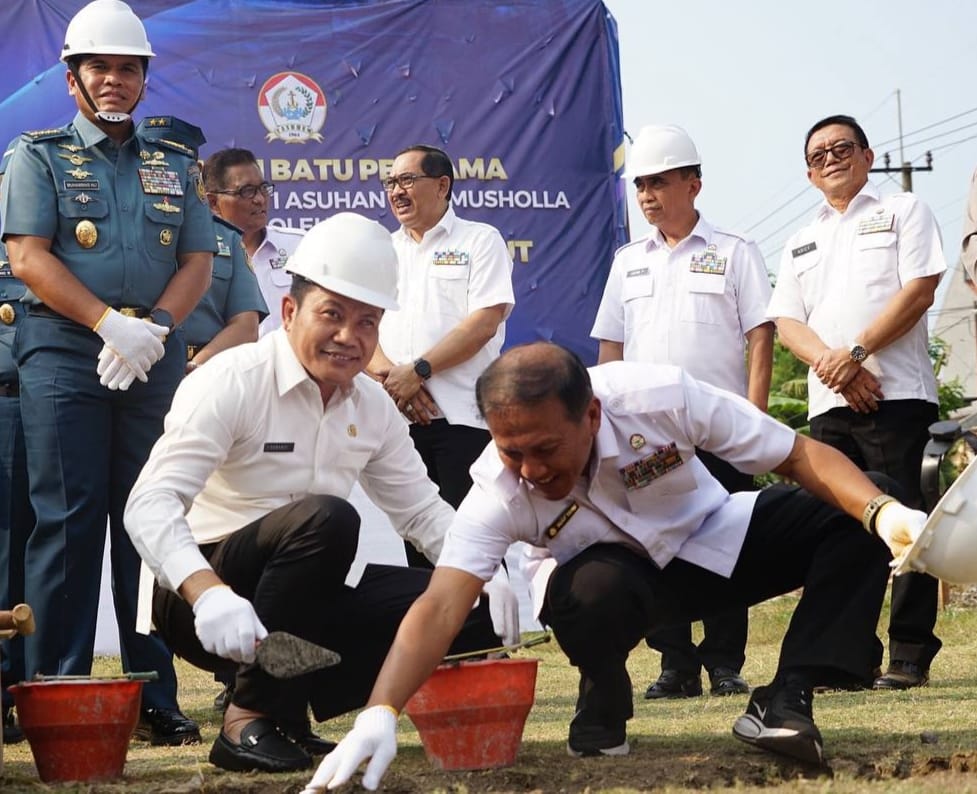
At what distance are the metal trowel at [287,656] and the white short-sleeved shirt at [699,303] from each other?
2.60 m

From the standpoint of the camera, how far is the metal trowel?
3211 millimetres

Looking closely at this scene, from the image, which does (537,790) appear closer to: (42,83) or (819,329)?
(819,329)

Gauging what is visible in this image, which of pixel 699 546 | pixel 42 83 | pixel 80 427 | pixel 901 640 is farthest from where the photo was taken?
pixel 42 83

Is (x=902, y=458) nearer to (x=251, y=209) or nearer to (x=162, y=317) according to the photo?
(x=162, y=317)

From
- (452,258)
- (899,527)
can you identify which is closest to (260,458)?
(899,527)

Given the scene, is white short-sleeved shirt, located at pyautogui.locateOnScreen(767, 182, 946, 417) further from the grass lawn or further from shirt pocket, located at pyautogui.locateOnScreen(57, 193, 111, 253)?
shirt pocket, located at pyautogui.locateOnScreen(57, 193, 111, 253)

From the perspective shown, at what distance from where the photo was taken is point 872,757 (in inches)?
131

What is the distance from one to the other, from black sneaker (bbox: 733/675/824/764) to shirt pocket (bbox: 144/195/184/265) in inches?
93.8

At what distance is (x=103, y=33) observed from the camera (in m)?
4.61

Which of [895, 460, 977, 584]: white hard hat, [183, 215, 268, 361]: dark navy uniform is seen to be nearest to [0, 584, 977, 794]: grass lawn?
[895, 460, 977, 584]: white hard hat

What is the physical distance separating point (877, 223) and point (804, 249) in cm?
30

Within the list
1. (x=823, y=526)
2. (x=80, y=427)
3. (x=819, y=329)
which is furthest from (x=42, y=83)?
(x=823, y=526)

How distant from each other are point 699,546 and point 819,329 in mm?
2127

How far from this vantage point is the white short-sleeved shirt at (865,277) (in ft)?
17.7
